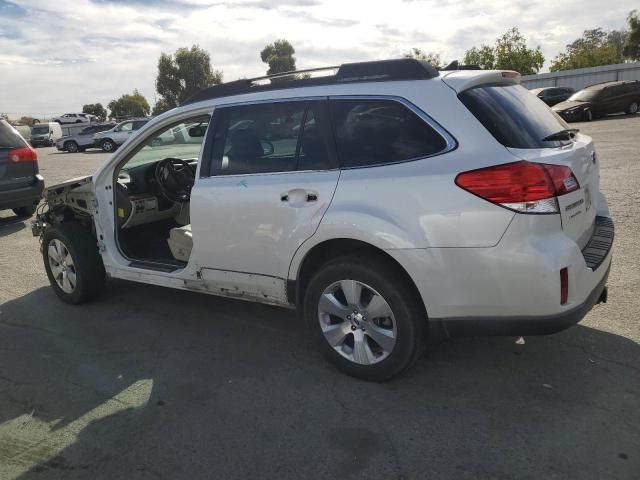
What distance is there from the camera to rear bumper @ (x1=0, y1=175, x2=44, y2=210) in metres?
8.64

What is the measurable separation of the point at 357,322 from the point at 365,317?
7 cm

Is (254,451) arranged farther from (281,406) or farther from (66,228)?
(66,228)

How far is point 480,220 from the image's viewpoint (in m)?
2.84

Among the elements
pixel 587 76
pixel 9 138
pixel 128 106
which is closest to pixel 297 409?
pixel 9 138

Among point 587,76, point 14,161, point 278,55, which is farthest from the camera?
point 278,55

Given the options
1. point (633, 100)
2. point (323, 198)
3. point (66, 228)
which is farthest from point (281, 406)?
point (633, 100)

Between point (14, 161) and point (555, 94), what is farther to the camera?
point (555, 94)

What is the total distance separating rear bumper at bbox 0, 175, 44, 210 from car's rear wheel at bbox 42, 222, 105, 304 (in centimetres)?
414

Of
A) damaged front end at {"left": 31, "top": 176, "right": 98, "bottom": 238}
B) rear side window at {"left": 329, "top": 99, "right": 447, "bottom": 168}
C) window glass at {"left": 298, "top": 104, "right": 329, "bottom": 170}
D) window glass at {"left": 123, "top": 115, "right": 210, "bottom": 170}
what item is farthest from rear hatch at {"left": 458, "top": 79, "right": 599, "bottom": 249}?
damaged front end at {"left": 31, "top": 176, "right": 98, "bottom": 238}

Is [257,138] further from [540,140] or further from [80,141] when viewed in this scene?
[80,141]

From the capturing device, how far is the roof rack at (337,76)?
10.7ft

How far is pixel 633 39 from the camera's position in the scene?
172 ft

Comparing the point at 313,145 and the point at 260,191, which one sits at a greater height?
the point at 313,145

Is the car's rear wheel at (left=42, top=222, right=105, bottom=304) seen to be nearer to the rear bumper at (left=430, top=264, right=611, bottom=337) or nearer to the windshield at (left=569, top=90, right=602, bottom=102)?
the rear bumper at (left=430, top=264, right=611, bottom=337)
